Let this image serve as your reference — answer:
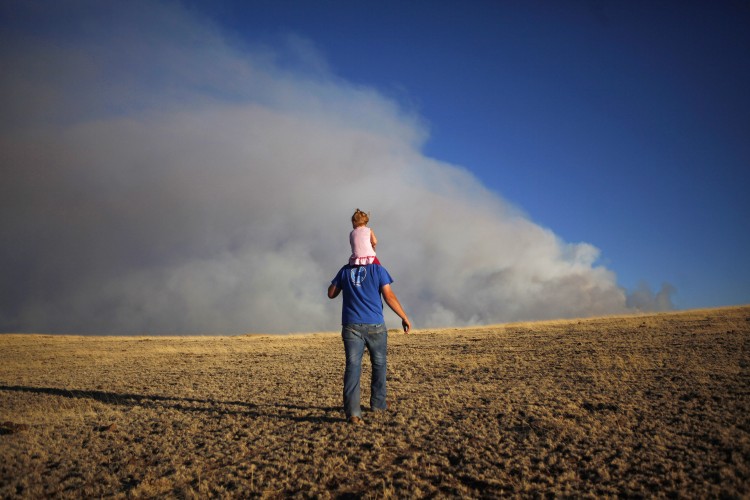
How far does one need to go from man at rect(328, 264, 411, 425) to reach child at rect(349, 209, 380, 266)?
0.34ft

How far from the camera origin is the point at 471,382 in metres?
9.98

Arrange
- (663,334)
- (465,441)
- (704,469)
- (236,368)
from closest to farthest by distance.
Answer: (704,469)
(465,441)
(236,368)
(663,334)

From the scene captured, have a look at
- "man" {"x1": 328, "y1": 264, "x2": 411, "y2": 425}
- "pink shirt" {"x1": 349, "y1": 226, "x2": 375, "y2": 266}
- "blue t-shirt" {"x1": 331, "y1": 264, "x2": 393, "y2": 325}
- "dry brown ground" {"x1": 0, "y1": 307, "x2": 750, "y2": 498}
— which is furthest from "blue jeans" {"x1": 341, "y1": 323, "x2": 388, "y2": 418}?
"pink shirt" {"x1": 349, "y1": 226, "x2": 375, "y2": 266}

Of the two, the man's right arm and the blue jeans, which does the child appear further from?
the blue jeans

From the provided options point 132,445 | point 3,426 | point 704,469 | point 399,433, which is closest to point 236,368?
point 3,426

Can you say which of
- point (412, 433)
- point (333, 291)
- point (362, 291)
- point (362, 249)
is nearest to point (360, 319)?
point (362, 291)

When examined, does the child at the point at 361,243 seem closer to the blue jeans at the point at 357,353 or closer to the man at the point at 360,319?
the man at the point at 360,319

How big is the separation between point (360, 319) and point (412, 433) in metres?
1.89

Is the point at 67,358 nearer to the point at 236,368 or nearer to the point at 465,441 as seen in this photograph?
the point at 236,368

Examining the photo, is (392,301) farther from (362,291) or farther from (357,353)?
(357,353)

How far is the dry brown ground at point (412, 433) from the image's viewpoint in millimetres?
4574

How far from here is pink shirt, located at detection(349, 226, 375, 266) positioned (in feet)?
23.2

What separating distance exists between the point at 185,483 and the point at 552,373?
8.81 metres

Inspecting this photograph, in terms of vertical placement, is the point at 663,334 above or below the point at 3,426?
above
